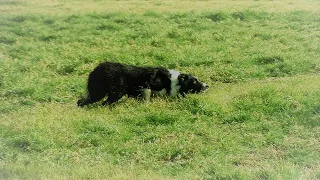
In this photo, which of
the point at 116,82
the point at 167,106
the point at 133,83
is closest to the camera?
the point at 167,106

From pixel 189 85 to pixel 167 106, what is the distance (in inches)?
62.9

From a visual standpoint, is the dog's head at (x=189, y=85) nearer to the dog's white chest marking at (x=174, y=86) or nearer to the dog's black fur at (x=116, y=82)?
the dog's white chest marking at (x=174, y=86)

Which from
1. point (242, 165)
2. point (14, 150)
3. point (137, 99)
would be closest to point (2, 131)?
point (14, 150)

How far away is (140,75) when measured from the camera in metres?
9.98

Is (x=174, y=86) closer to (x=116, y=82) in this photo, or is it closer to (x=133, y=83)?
(x=133, y=83)

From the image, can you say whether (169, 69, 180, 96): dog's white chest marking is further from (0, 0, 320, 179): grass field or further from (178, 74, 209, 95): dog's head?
(0, 0, 320, 179): grass field

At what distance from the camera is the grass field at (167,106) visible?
6.15 metres

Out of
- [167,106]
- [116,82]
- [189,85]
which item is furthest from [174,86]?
[116,82]

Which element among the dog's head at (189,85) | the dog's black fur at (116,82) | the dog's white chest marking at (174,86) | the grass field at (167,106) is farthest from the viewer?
the dog's head at (189,85)

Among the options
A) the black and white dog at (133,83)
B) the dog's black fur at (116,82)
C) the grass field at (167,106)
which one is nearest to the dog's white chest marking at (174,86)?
the black and white dog at (133,83)

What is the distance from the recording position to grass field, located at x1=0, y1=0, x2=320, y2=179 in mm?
6148

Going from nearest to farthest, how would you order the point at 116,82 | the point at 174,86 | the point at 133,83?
the point at 116,82
the point at 133,83
the point at 174,86

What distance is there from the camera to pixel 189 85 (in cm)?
1037

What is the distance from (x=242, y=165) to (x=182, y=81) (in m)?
4.45
